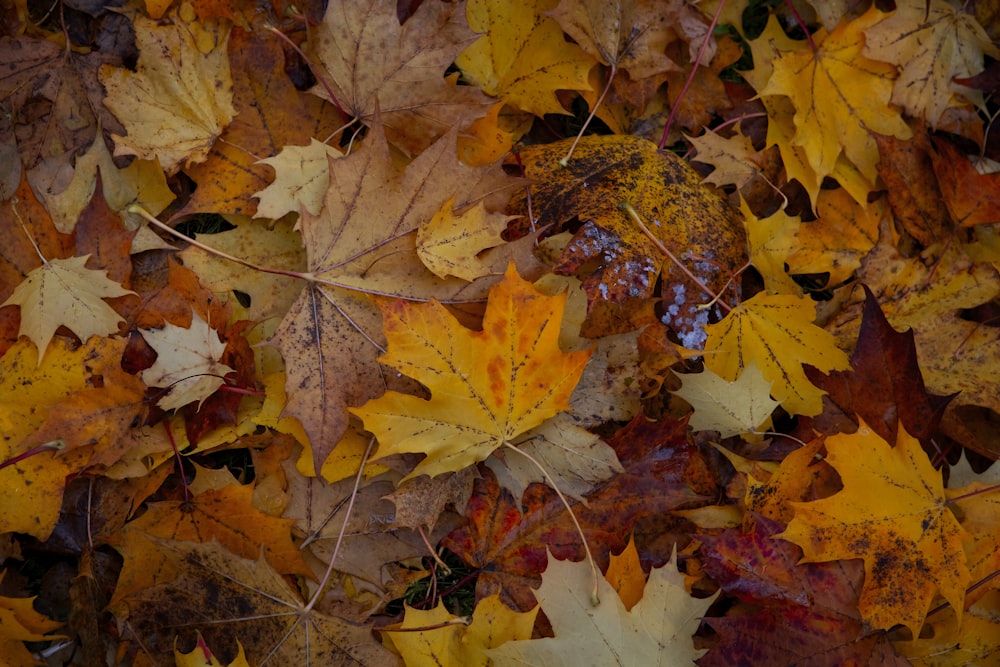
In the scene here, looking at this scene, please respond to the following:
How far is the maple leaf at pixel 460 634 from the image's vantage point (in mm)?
1420

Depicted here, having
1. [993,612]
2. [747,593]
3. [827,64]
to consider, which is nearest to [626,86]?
[827,64]

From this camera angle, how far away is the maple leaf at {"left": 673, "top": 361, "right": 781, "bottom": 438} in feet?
4.84

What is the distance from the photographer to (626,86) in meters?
1.79

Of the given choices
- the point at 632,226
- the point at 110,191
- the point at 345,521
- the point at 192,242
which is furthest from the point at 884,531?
the point at 110,191

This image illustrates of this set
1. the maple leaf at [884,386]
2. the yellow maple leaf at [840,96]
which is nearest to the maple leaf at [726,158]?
the yellow maple leaf at [840,96]

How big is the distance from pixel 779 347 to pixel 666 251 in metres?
0.31

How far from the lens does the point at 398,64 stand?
5.14 feet

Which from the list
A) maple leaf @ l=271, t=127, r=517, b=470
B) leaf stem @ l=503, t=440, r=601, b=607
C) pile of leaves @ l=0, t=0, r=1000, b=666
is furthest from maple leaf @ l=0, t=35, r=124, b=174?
leaf stem @ l=503, t=440, r=601, b=607

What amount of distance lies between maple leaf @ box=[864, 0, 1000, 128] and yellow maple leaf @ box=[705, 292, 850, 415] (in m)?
0.60

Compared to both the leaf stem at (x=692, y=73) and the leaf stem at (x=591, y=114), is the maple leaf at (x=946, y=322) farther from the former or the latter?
the leaf stem at (x=591, y=114)

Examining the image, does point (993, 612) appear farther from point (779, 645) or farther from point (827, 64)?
point (827, 64)

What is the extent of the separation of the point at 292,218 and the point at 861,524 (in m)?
1.31

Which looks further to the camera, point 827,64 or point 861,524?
point 827,64

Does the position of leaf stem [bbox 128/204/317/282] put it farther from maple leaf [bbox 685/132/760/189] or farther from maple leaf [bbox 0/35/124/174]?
maple leaf [bbox 685/132/760/189]
